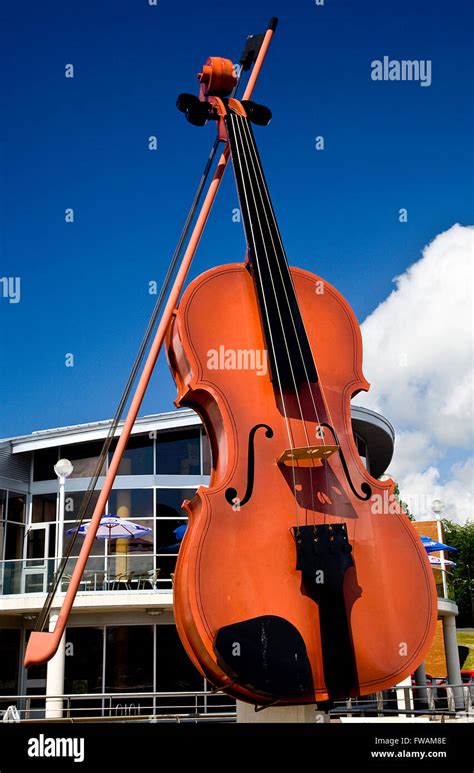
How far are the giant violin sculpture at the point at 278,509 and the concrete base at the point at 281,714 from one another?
40 cm

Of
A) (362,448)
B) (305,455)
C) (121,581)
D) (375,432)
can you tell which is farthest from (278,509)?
(362,448)

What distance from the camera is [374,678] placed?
14.4 feet

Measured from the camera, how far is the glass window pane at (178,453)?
64.1 feet

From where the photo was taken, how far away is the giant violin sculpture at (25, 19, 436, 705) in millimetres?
4230

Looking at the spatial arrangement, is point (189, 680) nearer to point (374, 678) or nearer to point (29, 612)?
point (29, 612)

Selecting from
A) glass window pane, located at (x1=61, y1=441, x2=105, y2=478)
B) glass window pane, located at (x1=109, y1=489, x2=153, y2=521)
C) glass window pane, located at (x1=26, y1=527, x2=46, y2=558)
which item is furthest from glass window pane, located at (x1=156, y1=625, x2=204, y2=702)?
glass window pane, located at (x1=61, y1=441, x2=105, y2=478)

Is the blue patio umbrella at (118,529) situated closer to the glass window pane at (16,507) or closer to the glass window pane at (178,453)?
the glass window pane at (178,453)

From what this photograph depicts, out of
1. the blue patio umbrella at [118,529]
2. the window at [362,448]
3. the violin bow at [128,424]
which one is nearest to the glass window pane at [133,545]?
the blue patio umbrella at [118,529]

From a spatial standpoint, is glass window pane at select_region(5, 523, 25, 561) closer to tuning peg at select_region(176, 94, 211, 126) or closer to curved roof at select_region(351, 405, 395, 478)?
curved roof at select_region(351, 405, 395, 478)

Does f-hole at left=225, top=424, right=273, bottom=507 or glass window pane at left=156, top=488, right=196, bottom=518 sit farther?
glass window pane at left=156, top=488, right=196, bottom=518

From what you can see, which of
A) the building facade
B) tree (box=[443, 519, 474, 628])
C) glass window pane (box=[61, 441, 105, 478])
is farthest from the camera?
tree (box=[443, 519, 474, 628])

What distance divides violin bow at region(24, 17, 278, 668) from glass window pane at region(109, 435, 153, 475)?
13.8 metres

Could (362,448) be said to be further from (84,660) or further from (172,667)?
(84,660)
